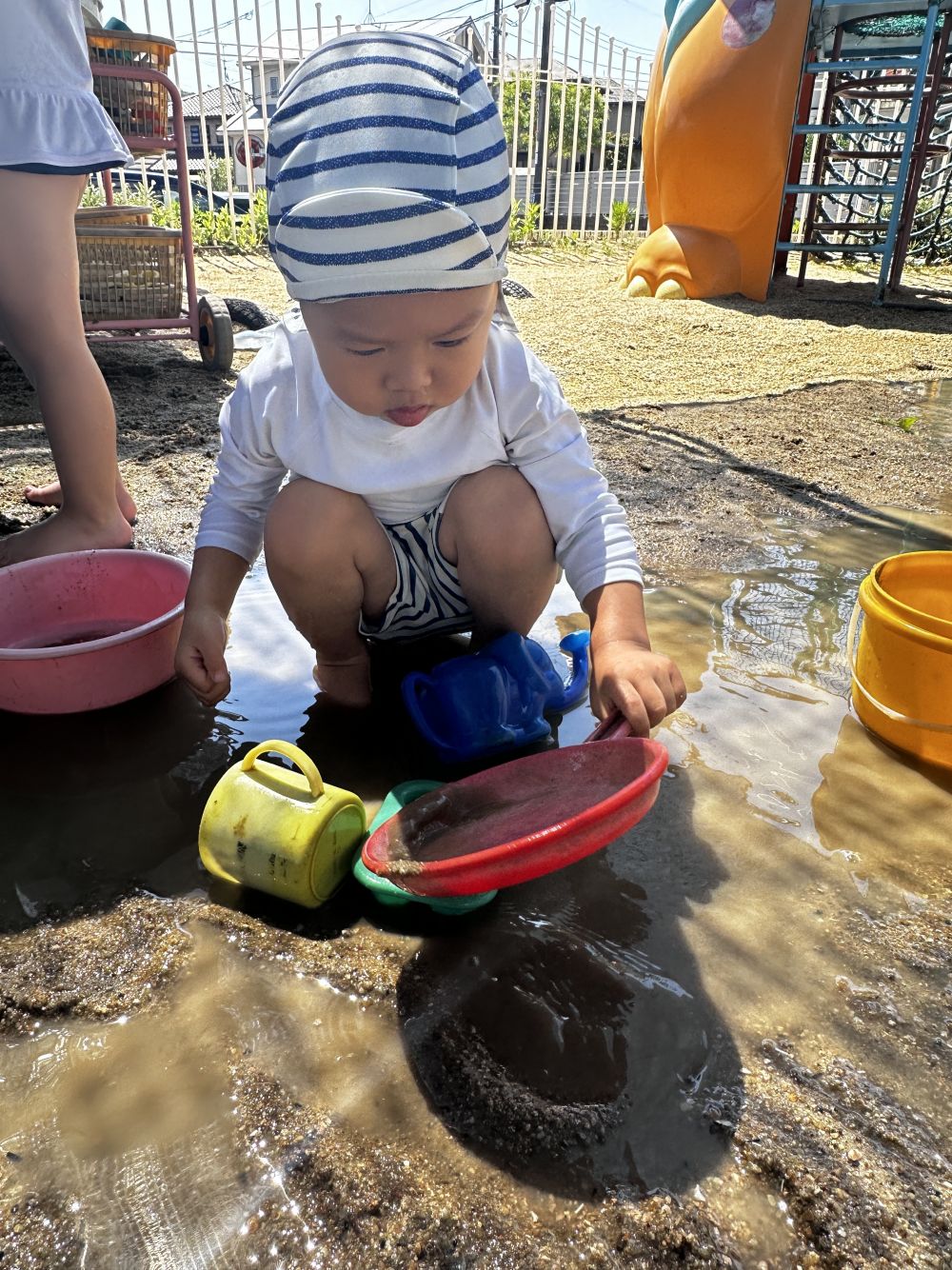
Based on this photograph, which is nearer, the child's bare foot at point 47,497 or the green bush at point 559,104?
the child's bare foot at point 47,497

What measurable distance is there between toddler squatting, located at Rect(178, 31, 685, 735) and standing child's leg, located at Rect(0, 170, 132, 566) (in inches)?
20.2

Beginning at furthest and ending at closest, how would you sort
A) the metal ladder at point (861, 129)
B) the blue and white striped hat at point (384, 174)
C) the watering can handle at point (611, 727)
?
1. the metal ladder at point (861, 129)
2. the watering can handle at point (611, 727)
3. the blue and white striped hat at point (384, 174)

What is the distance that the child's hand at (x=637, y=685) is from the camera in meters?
1.16

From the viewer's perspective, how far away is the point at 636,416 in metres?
3.43

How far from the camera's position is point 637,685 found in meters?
1.17

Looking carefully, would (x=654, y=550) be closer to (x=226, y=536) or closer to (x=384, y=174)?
(x=226, y=536)

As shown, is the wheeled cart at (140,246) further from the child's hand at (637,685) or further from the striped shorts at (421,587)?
the child's hand at (637,685)

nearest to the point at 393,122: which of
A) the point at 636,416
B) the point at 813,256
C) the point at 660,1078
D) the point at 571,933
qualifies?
the point at 571,933

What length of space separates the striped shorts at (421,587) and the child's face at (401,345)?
0.33 m

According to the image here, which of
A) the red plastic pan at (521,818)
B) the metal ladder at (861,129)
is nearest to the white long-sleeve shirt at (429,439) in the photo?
the red plastic pan at (521,818)

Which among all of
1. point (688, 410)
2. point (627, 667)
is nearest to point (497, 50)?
point (688, 410)

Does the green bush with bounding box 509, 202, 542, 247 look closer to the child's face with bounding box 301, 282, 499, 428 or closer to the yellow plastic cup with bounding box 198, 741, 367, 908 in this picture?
the child's face with bounding box 301, 282, 499, 428

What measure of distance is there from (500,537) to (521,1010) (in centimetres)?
75

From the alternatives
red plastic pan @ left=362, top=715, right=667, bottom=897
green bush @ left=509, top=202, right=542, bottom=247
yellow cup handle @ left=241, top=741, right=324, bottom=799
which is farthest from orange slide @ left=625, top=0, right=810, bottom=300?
yellow cup handle @ left=241, top=741, right=324, bottom=799
